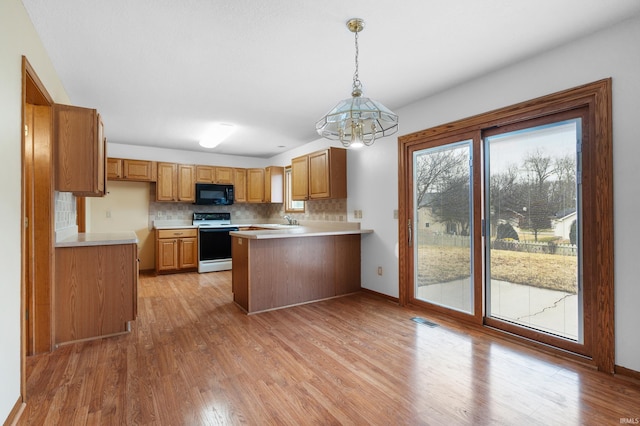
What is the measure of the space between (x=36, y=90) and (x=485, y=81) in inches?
142

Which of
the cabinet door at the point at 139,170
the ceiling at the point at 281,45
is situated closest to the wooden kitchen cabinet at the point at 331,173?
the ceiling at the point at 281,45

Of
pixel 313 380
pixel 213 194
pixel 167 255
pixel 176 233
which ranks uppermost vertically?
pixel 213 194

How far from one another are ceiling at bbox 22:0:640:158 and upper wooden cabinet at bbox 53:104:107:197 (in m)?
0.43

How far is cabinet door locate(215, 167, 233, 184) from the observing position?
6301mm

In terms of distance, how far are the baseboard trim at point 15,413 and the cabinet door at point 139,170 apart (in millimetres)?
4357

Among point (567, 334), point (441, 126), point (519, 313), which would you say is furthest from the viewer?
point (441, 126)

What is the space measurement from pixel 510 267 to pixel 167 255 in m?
5.18

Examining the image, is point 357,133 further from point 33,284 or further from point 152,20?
point 33,284

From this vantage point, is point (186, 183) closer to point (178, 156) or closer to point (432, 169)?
point (178, 156)

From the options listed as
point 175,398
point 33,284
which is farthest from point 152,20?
point 175,398

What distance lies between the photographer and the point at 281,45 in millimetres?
2387

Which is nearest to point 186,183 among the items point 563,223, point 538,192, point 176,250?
point 176,250

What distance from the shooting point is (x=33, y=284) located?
2275 mm

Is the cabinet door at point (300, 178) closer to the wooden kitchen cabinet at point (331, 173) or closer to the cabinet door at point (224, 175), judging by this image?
the wooden kitchen cabinet at point (331, 173)
